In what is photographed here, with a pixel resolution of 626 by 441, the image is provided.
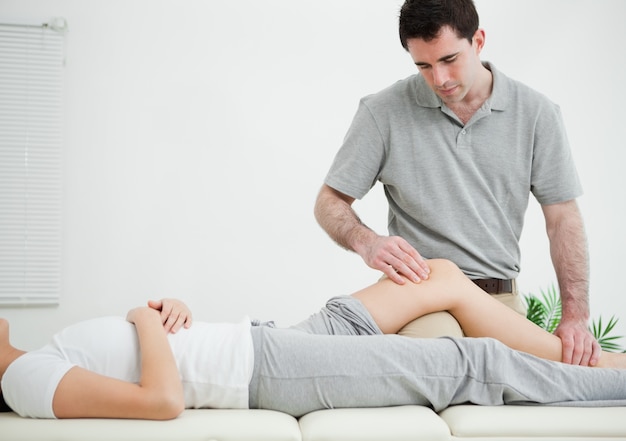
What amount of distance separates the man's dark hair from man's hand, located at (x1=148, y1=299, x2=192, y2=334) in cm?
109

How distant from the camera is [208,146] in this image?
4.29 m

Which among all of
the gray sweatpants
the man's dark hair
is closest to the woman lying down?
the gray sweatpants

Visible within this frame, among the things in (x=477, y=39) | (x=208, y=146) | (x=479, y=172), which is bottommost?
(x=479, y=172)

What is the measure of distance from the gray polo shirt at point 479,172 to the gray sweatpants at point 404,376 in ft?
2.14

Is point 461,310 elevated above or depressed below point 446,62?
below

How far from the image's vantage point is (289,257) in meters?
4.32

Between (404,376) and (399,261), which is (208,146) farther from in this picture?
(404,376)

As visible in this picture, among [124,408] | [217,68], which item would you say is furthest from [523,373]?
[217,68]

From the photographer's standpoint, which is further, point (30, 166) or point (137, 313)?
point (30, 166)

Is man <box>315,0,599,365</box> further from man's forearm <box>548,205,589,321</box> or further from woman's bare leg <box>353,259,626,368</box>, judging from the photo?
woman's bare leg <box>353,259,626,368</box>

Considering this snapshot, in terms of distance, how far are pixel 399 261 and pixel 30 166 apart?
9.30ft

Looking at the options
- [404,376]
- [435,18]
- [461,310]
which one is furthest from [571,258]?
[404,376]

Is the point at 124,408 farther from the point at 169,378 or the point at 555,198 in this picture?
the point at 555,198

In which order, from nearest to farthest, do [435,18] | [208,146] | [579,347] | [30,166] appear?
[579,347]
[435,18]
[30,166]
[208,146]
